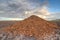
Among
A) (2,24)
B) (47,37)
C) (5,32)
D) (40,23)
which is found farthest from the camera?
(2,24)

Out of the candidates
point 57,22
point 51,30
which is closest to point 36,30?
point 51,30

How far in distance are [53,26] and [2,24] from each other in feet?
32.2

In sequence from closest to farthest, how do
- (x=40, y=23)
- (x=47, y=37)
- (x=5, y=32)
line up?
1. (x=47, y=37)
2. (x=5, y=32)
3. (x=40, y=23)

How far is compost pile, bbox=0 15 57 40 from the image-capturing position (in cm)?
1988

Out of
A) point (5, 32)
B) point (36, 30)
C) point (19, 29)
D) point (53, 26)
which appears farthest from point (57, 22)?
point (5, 32)

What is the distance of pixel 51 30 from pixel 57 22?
3.00m

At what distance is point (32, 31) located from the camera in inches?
829

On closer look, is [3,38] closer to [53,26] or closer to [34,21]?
[34,21]

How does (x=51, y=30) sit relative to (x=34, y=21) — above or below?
below

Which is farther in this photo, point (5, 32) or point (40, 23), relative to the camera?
point (40, 23)

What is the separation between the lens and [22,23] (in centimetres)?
2327

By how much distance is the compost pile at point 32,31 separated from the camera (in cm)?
1988

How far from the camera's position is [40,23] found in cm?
2292

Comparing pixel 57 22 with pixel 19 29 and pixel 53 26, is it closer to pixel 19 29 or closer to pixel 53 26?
pixel 53 26
